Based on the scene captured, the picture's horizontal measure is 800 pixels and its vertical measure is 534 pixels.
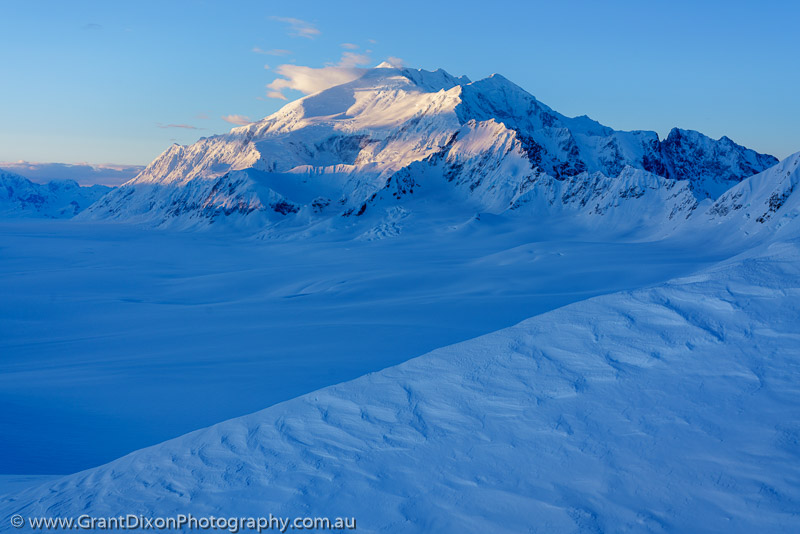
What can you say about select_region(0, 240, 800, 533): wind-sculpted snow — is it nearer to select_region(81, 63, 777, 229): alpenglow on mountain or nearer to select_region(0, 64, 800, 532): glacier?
select_region(0, 64, 800, 532): glacier

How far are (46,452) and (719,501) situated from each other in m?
10.1

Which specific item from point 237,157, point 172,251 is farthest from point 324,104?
point 172,251

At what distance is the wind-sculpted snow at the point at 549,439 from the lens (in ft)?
12.7

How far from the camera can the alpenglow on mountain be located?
280 ft

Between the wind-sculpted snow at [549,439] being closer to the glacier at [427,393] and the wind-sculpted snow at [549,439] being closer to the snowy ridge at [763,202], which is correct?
the glacier at [427,393]

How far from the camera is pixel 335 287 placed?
2908 centimetres

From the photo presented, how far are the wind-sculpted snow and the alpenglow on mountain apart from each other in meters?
58.0

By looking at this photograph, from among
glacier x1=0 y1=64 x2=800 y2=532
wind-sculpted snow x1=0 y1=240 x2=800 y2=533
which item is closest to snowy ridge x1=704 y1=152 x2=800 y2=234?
glacier x1=0 y1=64 x2=800 y2=532

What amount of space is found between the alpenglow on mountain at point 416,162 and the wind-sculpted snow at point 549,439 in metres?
58.0

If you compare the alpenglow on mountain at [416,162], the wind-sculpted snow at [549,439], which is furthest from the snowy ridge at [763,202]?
the wind-sculpted snow at [549,439]

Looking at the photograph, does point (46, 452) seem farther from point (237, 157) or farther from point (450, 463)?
point (237, 157)

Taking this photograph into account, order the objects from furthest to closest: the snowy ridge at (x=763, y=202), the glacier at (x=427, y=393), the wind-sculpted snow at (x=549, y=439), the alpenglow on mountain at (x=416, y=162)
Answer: the alpenglow on mountain at (x=416, y=162)
the snowy ridge at (x=763, y=202)
the glacier at (x=427, y=393)
the wind-sculpted snow at (x=549, y=439)

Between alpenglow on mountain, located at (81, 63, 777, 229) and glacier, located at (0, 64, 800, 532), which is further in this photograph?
alpenglow on mountain, located at (81, 63, 777, 229)

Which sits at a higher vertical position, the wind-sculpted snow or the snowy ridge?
the snowy ridge
